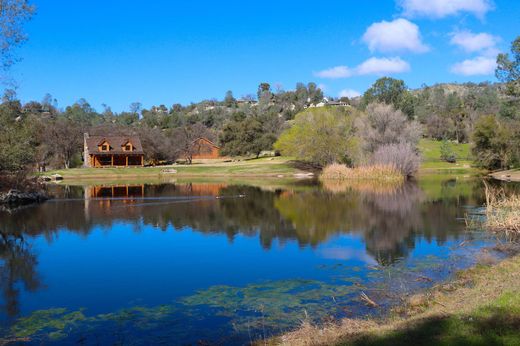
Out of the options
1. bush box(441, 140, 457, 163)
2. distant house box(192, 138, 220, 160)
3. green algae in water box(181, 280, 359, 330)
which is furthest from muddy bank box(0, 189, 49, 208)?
bush box(441, 140, 457, 163)

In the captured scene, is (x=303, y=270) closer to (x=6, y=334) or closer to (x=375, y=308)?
(x=375, y=308)

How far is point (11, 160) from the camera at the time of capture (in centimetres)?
4138

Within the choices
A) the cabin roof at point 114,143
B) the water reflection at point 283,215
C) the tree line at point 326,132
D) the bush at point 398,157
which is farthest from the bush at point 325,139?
the cabin roof at point 114,143

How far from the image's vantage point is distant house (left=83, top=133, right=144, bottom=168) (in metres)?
95.1

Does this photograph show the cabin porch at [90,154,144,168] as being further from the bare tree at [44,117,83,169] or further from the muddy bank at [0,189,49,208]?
the muddy bank at [0,189,49,208]

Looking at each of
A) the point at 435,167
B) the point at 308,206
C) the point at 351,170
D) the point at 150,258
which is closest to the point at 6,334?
the point at 150,258

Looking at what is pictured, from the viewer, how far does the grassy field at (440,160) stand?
84938mm

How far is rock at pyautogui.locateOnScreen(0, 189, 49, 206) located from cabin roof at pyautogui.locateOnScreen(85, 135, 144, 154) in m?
51.7

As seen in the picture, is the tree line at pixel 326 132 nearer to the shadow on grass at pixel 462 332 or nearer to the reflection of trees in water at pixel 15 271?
the reflection of trees in water at pixel 15 271

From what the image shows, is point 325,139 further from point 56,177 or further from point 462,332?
point 462,332

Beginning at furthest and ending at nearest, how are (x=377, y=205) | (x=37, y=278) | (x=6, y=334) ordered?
(x=377, y=205)
(x=37, y=278)
(x=6, y=334)

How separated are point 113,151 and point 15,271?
262 feet

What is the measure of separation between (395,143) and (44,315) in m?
60.1

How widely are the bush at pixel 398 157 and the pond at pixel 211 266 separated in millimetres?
27724
